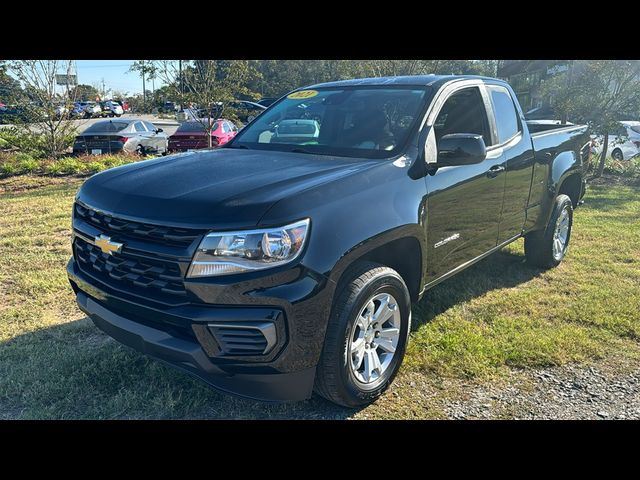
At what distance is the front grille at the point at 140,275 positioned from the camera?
2449 mm

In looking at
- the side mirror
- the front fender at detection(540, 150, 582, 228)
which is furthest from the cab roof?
the front fender at detection(540, 150, 582, 228)

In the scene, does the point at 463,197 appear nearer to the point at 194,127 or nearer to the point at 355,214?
the point at 355,214

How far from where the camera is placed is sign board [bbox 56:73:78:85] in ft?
38.8

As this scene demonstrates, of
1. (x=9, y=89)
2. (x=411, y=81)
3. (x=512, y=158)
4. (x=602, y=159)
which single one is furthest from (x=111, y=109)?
(x=512, y=158)

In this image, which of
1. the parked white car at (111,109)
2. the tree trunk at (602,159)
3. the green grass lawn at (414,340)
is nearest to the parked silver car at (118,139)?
the green grass lawn at (414,340)

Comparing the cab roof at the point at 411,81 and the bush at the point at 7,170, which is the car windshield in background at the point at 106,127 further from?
the cab roof at the point at 411,81

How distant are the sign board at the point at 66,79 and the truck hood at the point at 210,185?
10355 mm

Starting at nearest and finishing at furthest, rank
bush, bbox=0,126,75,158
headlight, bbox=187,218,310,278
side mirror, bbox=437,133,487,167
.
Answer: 1. headlight, bbox=187,218,310,278
2. side mirror, bbox=437,133,487,167
3. bush, bbox=0,126,75,158

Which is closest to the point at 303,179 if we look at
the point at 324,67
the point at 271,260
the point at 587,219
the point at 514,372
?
the point at 271,260

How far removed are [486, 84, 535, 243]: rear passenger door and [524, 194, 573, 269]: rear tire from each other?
0.65 m

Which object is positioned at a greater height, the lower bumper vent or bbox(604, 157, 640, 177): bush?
the lower bumper vent

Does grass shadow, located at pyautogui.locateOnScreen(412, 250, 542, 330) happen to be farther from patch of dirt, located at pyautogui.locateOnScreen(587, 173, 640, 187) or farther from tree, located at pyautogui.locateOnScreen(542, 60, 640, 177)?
tree, located at pyautogui.locateOnScreen(542, 60, 640, 177)

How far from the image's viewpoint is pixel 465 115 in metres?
4.01

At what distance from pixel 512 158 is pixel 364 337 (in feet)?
7.65
